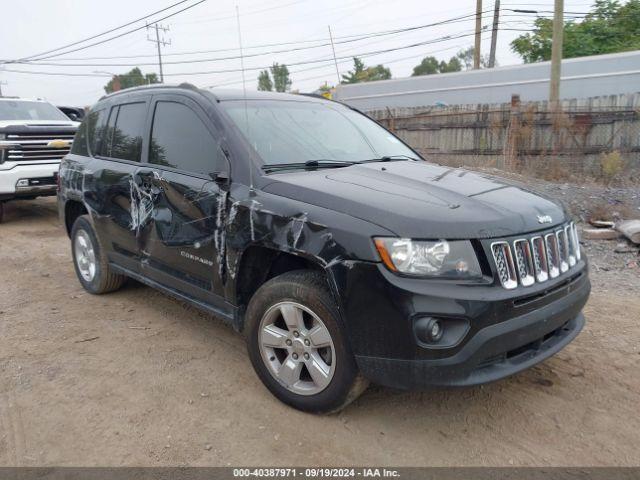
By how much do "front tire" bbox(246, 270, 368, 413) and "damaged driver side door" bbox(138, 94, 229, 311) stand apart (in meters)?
0.48

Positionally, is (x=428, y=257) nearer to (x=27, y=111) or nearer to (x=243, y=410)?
(x=243, y=410)

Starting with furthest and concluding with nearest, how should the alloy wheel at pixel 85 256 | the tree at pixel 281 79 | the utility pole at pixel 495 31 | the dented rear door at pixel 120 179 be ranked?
the tree at pixel 281 79, the utility pole at pixel 495 31, the alloy wheel at pixel 85 256, the dented rear door at pixel 120 179

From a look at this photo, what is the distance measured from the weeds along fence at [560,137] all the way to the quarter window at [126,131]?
9.62 m

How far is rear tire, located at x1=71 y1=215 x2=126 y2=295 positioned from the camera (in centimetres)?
484

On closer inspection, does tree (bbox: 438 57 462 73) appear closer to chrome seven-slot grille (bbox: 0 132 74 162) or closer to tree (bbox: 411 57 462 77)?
tree (bbox: 411 57 462 77)

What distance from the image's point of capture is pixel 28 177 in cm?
854

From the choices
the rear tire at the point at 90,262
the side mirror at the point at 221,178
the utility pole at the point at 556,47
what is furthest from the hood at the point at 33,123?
the utility pole at the point at 556,47

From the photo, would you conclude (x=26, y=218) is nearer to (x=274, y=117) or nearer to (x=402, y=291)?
(x=274, y=117)

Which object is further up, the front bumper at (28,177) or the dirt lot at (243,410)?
the front bumper at (28,177)

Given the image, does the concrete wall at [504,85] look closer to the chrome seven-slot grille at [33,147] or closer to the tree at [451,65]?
the chrome seven-slot grille at [33,147]

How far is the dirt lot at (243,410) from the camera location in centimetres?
267

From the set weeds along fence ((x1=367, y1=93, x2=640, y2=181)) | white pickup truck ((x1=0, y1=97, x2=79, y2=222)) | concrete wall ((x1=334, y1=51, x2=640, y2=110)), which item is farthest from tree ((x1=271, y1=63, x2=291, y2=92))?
white pickup truck ((x1=0, y1=97, x2=79, y2=222))

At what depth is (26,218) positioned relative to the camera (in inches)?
375

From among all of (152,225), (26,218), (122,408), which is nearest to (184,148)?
(152,225)
